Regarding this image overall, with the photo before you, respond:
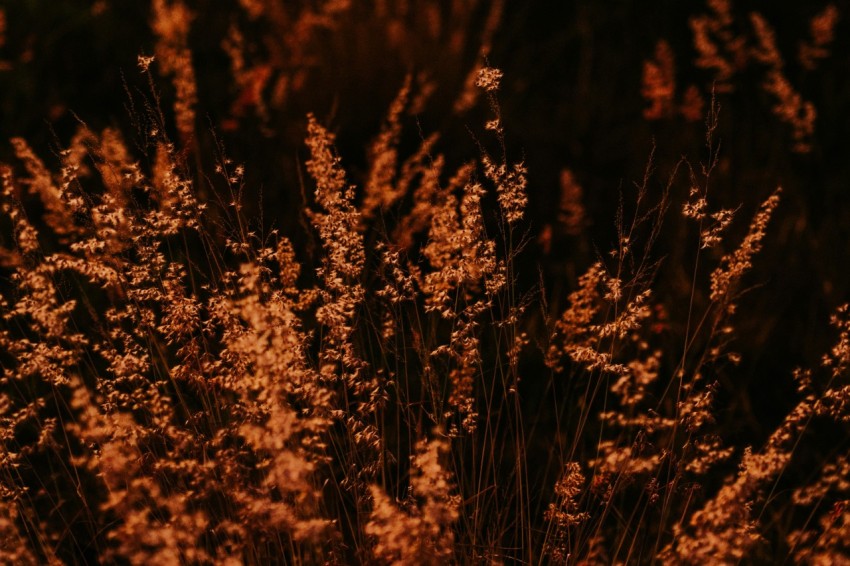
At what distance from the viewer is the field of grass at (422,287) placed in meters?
1.91

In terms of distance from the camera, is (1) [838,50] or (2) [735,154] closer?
(2) [735,154]

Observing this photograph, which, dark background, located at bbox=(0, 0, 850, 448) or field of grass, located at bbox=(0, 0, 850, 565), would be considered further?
dark background, located at bbox=(0, 0, 850, 448)

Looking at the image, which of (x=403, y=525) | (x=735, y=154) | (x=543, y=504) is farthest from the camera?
(x=735, y=154)

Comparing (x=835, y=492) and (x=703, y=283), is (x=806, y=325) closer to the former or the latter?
(x=703, y=283)

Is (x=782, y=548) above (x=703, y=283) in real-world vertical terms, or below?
below

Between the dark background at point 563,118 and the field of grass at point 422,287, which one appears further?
the dark background at point 563,118

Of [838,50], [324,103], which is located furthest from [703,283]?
[838,50]

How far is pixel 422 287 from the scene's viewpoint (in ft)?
6.84

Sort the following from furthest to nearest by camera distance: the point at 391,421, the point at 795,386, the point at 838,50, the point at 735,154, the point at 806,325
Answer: the point at 838,50
the point at 735,154
the point at 806,325
the point at 795,386
the point at 391,421

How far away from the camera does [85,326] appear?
2.98 meters

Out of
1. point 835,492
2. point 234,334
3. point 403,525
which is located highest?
point 234,334

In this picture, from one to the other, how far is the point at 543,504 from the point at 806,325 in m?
1.59

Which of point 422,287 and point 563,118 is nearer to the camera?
point 422,287

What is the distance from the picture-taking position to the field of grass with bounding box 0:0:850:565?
6.27 feet
